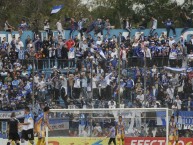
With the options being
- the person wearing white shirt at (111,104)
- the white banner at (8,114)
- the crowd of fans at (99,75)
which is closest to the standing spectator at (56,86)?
the crowd of fans at (99,75)

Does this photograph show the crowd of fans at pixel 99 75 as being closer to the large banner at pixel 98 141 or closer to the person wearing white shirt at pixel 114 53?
the person wearing white shirt at pixel 114 53

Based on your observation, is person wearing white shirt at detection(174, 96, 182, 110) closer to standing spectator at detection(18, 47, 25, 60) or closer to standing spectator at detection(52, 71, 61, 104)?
standing spectator at detection(52, 71, 61, 104)

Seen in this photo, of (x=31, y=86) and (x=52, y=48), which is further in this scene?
(x=52, y=48)

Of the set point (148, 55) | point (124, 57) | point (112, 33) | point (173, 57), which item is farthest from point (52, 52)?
point (173, 57)

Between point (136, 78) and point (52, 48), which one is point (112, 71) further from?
point (52, 48)

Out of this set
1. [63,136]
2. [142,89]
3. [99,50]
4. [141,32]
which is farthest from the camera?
A: [141,32]

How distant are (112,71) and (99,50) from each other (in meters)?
3.92

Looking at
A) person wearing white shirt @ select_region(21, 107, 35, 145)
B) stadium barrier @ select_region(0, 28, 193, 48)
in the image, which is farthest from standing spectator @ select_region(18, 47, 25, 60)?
person wearing white shirt @ select_region(21, 107, 35, 145)

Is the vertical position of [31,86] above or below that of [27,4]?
below

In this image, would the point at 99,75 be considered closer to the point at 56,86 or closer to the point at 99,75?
the point at 99,75

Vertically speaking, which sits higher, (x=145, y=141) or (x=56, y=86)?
(x=56, y=86)

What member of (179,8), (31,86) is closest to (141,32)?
(31,86)

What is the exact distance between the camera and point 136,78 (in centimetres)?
3497

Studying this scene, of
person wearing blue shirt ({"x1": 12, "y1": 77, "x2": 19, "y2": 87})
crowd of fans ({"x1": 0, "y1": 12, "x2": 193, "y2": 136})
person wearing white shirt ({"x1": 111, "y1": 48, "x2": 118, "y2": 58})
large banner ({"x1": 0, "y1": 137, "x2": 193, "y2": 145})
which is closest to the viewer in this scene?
large banner ({"x1": 0, "y1": 137, "x2": 193, "y2": 145})
